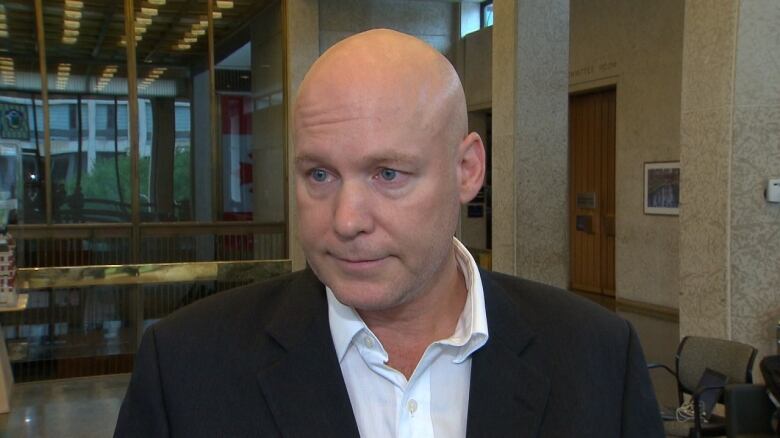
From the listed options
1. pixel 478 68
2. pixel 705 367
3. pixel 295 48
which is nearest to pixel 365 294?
pixel 705 367

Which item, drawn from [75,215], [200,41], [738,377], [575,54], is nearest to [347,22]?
[200,41]

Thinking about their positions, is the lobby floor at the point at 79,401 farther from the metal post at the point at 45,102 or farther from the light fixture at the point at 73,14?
the light fixture at the point at 73,14

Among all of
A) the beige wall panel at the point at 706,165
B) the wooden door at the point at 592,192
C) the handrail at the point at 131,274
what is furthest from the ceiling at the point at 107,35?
the beige wall panel at the point at 706,165

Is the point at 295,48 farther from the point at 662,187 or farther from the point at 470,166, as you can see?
the point at 470,166

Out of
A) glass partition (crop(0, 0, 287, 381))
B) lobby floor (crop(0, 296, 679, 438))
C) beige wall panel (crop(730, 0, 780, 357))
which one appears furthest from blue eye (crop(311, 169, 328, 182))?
glass partition (crop(0, 0, 287, 381))

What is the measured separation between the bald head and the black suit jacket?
12.0 inches

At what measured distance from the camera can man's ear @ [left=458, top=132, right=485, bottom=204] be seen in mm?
1119

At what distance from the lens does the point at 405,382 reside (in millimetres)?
1144

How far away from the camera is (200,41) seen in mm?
9625

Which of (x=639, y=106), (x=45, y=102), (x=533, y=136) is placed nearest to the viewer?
(x=533, y=136)

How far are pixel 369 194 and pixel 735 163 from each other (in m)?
4.44

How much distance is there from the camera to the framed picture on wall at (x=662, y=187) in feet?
32.3

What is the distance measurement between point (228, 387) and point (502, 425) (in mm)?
391

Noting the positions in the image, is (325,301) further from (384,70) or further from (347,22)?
(347,22)
